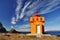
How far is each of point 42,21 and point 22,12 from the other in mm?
1442

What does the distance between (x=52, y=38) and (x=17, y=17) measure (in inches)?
119

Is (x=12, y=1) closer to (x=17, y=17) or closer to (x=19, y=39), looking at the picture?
(x=17, y=17)

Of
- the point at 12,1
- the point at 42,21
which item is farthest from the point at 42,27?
the point at 12,1

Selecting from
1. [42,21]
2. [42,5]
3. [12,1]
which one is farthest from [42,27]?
[12,1]

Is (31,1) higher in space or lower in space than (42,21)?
higher

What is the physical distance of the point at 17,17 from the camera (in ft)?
45.9

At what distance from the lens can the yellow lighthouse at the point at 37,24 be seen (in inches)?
537

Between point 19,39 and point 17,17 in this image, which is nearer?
point 19,39

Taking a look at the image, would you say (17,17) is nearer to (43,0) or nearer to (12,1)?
(12,1)

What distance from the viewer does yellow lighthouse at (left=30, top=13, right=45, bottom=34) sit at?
44.7 ft

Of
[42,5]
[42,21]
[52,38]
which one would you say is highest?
[42,5]

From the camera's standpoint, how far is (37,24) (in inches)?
539

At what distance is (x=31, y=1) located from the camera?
13.7 m

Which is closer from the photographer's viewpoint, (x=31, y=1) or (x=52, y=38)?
(x=52, y=38)
